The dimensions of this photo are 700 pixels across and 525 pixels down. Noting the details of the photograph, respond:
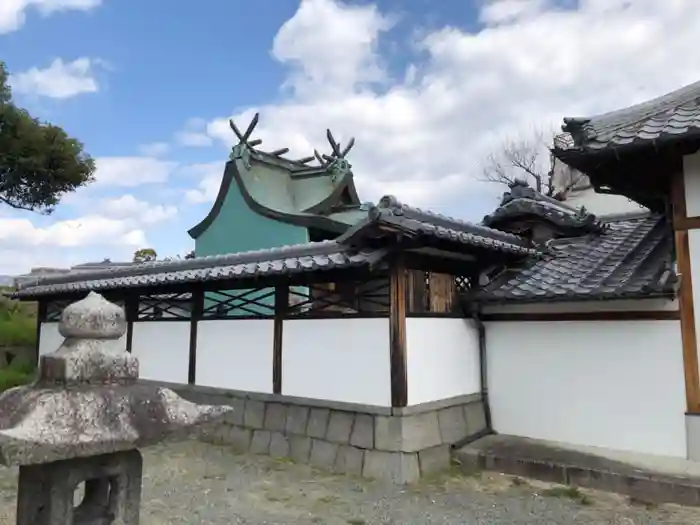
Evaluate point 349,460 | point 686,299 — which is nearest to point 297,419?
point 349,460

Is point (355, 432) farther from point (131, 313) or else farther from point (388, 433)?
point (131, 313)

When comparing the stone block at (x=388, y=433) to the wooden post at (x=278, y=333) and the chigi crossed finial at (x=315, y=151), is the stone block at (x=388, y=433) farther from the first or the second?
the chigi crossed finial at (x=315, y=151)

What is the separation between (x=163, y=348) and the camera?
1002cm

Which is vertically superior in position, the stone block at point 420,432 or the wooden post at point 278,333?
the wooden post at point 278,333

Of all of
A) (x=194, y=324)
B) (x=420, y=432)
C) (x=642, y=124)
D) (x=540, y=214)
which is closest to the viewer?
(x=642, y=124)

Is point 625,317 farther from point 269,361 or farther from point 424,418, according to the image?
point 269,361

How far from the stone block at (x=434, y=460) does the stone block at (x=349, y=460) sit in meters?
0.75

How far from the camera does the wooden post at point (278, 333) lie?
812 cm

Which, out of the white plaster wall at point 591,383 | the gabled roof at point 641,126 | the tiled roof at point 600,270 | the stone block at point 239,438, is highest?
the gabled roof at point 641,126

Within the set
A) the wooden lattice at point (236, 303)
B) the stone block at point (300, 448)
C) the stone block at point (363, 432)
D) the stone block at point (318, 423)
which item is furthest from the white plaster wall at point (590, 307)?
the wooden lattice at point (236, 303)

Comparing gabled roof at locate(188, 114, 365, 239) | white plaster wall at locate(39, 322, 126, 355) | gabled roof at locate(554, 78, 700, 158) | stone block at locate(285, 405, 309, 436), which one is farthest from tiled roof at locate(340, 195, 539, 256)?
white plaster wall at locate(39, 322, 126, 355)

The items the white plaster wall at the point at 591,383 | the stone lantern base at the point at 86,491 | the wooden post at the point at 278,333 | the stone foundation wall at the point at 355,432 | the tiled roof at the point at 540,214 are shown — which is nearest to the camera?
the stone lantern base at the point at 86,491

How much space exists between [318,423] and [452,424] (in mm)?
1805

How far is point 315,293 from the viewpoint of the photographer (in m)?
8.09
